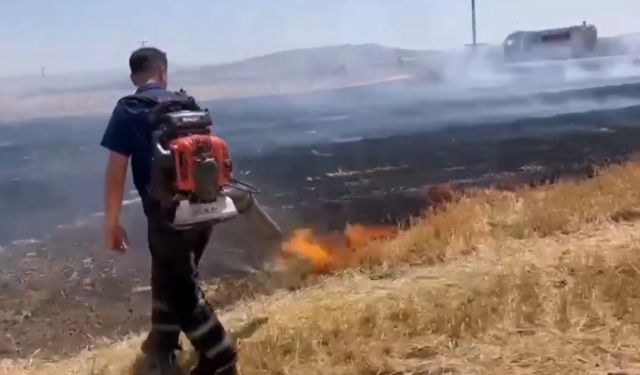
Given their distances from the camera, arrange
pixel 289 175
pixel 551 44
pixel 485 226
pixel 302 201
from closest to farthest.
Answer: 1. pixel 485 226
2. pixel 302 201
3. pixel 289 175
4. pixel 551 44

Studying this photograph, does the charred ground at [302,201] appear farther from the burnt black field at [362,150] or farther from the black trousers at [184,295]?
the black trousers at [184,295]

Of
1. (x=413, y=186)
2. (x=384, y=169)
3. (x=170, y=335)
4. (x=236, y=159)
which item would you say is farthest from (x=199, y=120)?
(x=236, y=159)

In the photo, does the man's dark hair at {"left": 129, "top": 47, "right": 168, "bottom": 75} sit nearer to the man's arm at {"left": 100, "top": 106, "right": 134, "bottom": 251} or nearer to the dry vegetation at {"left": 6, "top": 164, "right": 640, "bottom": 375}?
the man's arm at {"left": 100, "top": 106, "right": 134, "bottom": 251}

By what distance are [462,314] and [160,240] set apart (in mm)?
1894

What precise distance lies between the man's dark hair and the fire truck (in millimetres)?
63733

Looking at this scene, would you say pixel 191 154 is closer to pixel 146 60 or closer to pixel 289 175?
pixel 146 60

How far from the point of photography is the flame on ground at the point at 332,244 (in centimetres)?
880

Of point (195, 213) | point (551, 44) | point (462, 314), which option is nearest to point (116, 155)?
point (195, 213)

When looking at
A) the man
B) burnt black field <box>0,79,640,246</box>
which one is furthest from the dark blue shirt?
burnt black field <box>0,79,640,246</box>

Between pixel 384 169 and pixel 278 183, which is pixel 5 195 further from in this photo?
pixel 384 169

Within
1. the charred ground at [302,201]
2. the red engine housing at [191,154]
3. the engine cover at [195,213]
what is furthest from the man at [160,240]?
the charred ground at [302,201]

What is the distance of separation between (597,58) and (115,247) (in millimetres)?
69375

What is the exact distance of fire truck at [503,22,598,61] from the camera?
65812 mm

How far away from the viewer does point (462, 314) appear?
548 centimetres
